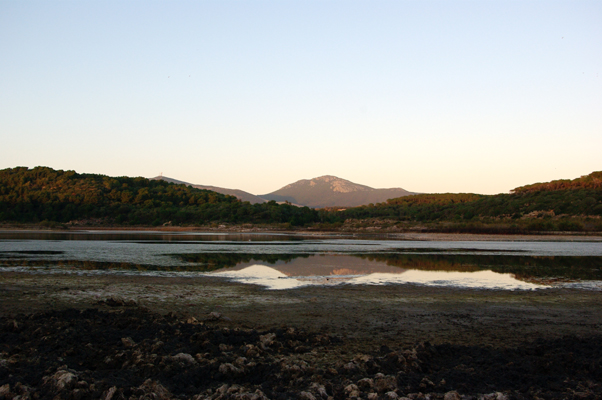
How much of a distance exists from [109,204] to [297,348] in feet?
322

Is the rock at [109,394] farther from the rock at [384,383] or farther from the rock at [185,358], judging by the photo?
the rock at [384,383]

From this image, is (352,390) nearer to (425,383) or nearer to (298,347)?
(425,383)

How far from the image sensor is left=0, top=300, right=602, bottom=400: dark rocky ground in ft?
17.6

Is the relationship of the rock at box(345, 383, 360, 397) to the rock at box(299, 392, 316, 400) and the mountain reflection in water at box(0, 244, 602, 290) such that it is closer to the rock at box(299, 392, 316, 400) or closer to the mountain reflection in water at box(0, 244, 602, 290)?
the rock at box(299, 392, 316, 400)

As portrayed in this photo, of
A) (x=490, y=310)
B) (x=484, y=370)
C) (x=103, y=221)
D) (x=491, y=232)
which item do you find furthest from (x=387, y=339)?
(x=103, y=221)

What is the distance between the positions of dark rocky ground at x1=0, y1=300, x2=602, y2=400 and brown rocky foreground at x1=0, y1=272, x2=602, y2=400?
2 cm

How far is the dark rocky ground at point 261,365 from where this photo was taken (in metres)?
5.35

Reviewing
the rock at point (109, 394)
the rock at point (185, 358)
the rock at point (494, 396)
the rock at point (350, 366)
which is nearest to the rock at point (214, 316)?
the rock at point (185, 358)

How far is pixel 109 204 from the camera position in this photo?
317 ft

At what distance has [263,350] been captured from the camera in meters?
7.10

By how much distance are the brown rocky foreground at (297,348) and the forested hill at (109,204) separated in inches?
3234

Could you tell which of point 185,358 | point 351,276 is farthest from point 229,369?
point 351,276

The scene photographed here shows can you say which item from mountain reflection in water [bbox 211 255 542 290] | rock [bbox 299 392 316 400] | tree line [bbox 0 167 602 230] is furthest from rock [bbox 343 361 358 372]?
tree line [bbox 0 167 602 230]

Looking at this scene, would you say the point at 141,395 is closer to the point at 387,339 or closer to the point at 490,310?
the point at 387,339
